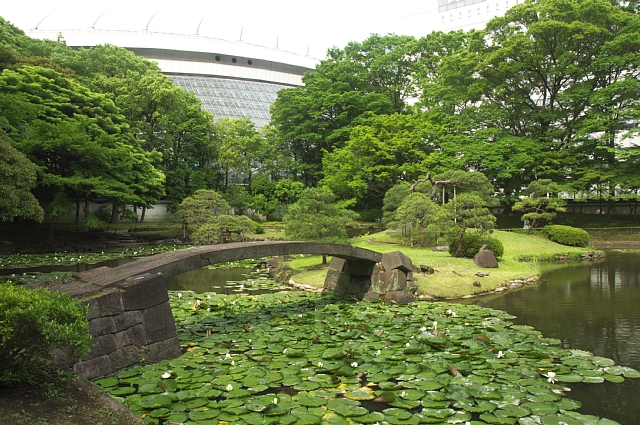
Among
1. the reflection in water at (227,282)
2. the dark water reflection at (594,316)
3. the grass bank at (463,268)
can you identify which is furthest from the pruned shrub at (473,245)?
the reflection in water at (227,282)

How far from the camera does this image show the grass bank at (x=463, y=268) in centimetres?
1238

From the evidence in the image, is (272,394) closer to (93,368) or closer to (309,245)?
(93,368)

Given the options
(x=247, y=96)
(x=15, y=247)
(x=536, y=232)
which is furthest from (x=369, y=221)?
(x=247, y=96)

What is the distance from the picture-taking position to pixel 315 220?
16.1m

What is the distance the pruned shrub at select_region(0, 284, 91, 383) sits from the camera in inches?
157

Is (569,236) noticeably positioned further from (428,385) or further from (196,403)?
(196,403)

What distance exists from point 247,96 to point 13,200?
4653cm

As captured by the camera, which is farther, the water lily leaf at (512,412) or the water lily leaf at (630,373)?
the water lily leaf at (630,373)

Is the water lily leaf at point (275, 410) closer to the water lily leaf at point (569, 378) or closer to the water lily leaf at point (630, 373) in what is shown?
the water lily leaf at point (569, 378)

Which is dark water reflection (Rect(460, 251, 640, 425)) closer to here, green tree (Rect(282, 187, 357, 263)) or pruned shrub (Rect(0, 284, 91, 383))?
pruned shrub (Rect(0, 284, 91, 383))

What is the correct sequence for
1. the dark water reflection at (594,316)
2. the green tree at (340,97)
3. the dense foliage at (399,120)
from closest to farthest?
1. the dark water reflection at (594,316)
2. the dense foliage at (399,120)
3. the green tree at (340,97)

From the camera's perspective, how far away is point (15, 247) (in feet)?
73.8

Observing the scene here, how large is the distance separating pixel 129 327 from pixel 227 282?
8666mm

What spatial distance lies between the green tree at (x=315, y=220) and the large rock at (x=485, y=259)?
183 inches
